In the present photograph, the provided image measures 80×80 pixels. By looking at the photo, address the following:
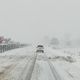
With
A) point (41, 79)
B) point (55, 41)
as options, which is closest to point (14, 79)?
point (41, 79)

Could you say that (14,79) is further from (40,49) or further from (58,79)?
(40,49)

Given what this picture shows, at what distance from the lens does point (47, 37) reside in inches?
7274

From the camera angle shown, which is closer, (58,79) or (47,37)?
(58,79)

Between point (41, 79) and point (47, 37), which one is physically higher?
point (47, 37)

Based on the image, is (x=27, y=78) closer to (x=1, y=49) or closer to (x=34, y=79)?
(x=34, y=79)

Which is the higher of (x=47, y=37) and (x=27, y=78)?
(x=47, y=37)

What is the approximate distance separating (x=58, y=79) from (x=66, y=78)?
0.49 m

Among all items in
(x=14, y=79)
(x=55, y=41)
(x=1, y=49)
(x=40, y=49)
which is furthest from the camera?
(x=55, y=41)

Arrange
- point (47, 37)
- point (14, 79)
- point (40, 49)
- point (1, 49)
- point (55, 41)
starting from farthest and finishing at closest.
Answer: point (47, 37) < point (55, 41) < point (40, 49) < point (1, 49) < point (14, 79)

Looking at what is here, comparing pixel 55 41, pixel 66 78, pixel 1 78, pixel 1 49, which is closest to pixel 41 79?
pixel 66 78

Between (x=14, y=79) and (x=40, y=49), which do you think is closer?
(x=14, y=79)

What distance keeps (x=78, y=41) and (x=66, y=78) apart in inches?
4822

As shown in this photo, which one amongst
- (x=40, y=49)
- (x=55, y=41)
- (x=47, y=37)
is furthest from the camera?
(x=47, y=37)

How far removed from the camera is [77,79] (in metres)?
9.63
